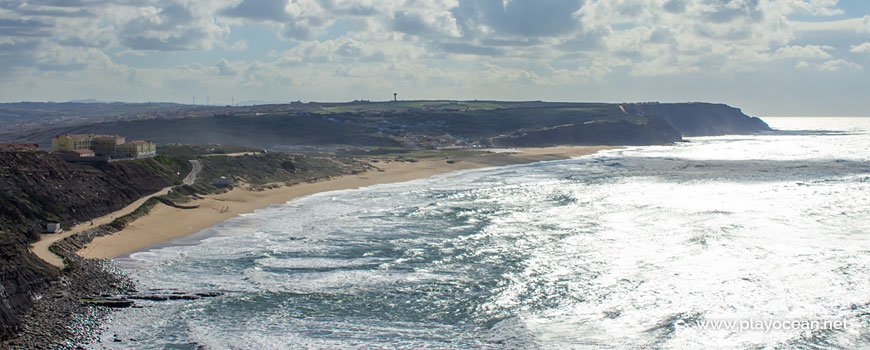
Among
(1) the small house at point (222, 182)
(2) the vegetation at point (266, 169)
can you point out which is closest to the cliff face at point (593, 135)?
(2) the vegetation at point (266, 169)

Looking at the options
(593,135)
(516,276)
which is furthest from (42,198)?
(593,135)

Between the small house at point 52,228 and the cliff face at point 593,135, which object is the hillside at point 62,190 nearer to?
the small house at point 52,228

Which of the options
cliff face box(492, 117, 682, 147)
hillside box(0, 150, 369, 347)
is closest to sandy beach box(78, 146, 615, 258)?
hillside box(0, 150, 369, 347)

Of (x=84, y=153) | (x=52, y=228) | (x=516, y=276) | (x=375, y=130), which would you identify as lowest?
(x=516, y=276)

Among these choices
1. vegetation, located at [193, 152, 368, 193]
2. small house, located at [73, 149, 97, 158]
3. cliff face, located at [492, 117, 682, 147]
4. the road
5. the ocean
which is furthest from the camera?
cliff face, located at [492, 117, 682, 147]

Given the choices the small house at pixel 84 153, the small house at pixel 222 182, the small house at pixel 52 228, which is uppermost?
the small house at pixel 84 153

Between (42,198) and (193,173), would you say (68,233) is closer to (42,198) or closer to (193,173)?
(42,198)

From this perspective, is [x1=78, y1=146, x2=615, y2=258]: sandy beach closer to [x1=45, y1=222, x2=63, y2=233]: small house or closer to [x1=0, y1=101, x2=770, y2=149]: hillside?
[x1=45, y1=222, x2=63, y2=233]: small house
